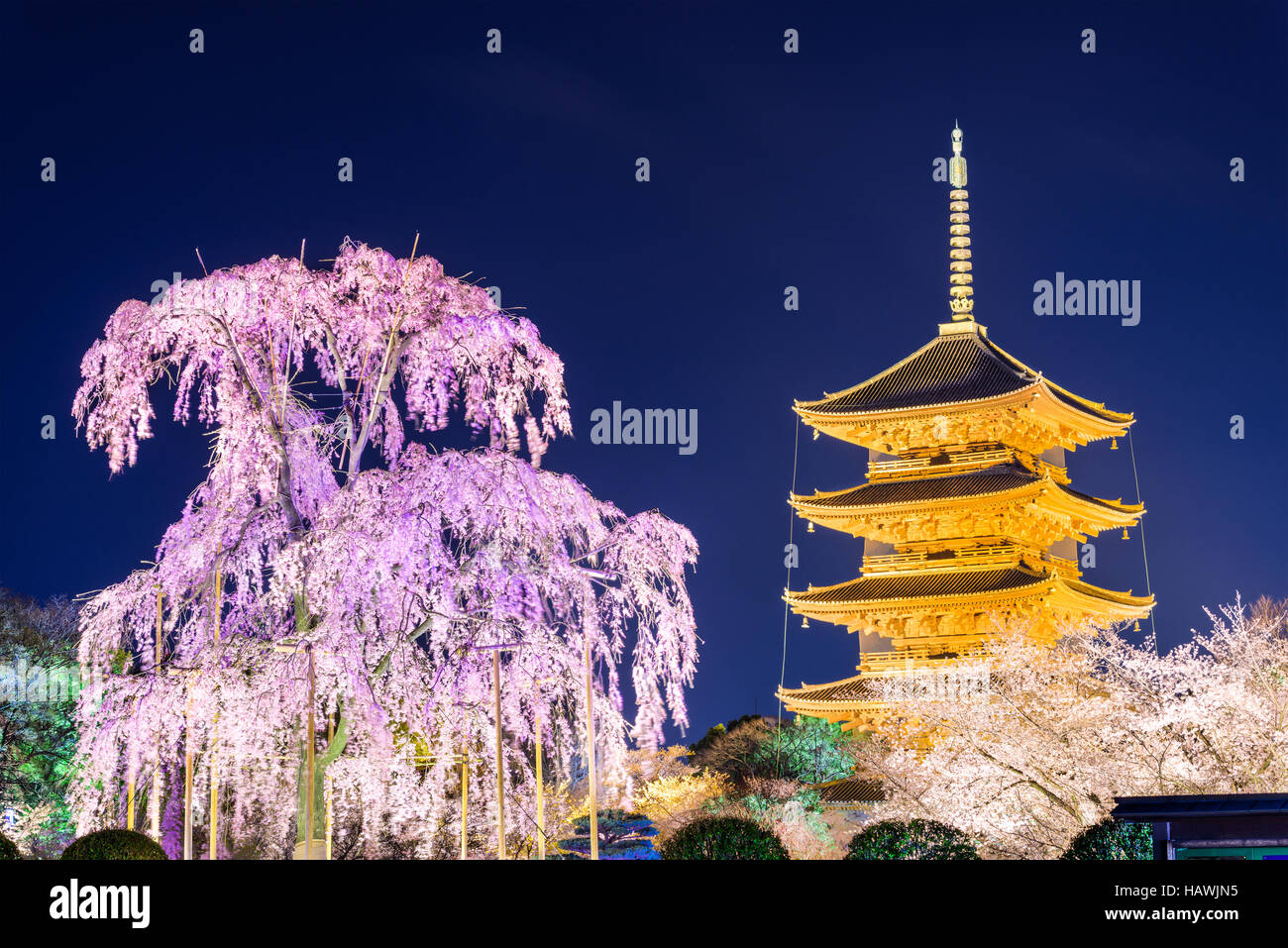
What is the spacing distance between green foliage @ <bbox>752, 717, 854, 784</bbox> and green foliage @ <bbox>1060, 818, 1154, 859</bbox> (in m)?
20.7

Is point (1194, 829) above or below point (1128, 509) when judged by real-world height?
below

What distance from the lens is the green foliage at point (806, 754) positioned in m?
34.9

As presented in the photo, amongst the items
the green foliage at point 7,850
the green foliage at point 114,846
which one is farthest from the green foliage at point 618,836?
the green foliage at point 7,850

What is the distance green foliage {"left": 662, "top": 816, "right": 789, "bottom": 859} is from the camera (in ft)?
43.1

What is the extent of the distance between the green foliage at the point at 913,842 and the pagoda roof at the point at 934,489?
59.7 feet

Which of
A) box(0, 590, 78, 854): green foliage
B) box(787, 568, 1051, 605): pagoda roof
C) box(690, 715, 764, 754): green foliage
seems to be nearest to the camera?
box(0, 590, 78, 854): green foliage

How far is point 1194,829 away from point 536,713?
6759mm

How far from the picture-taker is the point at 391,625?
14.4m

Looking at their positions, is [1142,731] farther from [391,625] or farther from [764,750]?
[764,750]

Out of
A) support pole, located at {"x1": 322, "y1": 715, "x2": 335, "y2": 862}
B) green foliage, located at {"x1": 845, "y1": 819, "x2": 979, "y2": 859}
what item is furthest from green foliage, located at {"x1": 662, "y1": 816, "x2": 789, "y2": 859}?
support pole, located at {"x1": 322, "y1": 715, "x2": 335, "y2": 862}

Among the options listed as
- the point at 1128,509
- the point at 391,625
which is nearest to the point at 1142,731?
the point at 391,625

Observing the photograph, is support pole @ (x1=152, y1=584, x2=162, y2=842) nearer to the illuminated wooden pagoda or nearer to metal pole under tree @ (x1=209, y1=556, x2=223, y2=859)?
metal pole under tree @ (x1=209, y1=556, x2=223, y2=859)

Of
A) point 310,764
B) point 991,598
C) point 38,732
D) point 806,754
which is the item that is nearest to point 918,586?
point 991,598

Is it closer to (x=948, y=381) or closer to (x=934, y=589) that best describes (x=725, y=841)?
(x=934, y=589)
